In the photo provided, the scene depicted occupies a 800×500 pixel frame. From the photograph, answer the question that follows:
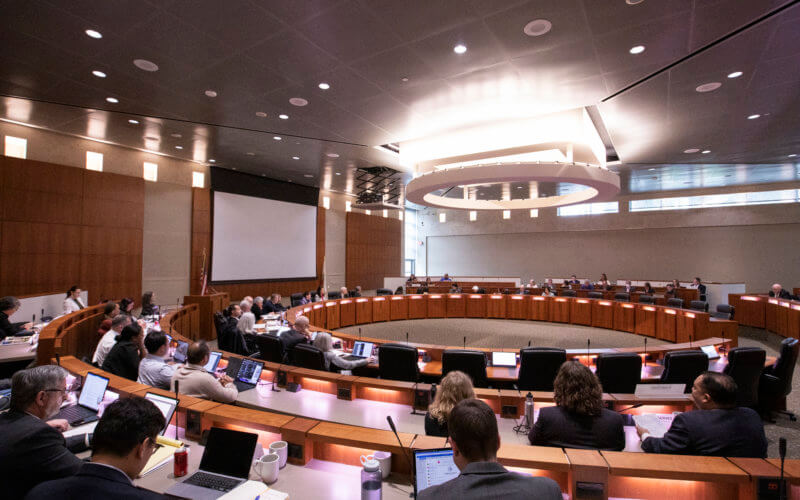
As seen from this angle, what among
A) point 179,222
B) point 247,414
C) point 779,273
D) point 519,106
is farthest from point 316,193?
point 779,273

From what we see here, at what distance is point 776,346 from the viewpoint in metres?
8.55

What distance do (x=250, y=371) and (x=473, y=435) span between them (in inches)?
129

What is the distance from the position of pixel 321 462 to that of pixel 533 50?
5.32 m

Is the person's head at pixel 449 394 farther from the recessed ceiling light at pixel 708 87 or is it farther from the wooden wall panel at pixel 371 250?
the wooden wall panel at pixel 371 250

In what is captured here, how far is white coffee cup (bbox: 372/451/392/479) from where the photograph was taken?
1.98 metres

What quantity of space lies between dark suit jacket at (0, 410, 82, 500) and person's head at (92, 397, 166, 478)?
0.49 m

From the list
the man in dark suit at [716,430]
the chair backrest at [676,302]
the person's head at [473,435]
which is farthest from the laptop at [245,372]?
the chair backrest at [676,302]

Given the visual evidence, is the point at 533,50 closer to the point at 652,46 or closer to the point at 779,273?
the point at 652,46

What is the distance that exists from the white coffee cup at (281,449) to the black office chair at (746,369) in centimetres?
488

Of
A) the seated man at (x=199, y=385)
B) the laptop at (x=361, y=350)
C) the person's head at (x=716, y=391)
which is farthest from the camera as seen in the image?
the laptop at (x=361, y=350)

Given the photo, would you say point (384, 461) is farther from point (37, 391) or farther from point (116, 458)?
point (37, 391)

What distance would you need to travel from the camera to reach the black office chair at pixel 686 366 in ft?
13.6

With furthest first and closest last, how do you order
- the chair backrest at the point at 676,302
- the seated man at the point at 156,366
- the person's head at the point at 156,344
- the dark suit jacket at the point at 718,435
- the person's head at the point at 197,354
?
the chair backrest at the point at 676,302 → the person's head at the point at 156,344 → the seated man at the point at 156,366 → the person's head at the point at 197,354 → the dark suit jacket at the point at 718,435

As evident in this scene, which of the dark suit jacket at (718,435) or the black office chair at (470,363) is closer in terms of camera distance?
the dark suit jacket at (718,435)
